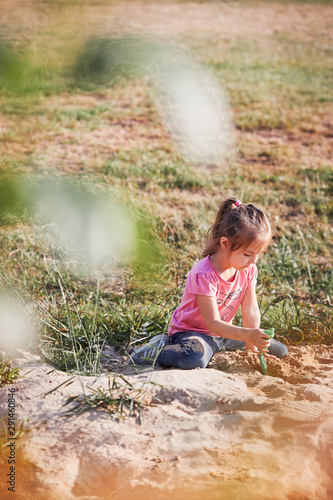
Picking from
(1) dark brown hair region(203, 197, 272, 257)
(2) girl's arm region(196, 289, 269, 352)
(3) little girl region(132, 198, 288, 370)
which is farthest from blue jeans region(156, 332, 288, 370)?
(1) dark brown hair region(203, 197, 272, 257)

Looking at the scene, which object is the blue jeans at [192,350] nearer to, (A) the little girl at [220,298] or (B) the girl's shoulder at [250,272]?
(A) the little girl at [220,298]

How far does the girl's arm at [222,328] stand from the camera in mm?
2356

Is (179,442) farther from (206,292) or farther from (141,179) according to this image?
(141,179)

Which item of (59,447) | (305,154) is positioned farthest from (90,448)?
(305,154)

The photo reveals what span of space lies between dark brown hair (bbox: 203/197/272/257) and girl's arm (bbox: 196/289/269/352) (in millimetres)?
277

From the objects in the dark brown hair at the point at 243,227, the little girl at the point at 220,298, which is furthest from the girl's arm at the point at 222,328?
the dark brown hair at the point at 243,227

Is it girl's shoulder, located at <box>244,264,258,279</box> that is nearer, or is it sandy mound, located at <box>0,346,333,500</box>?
sandy mound, located at <box>0,346,333,500</box>

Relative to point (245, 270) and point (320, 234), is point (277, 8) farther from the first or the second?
point (245, 270)

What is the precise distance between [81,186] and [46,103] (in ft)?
0.43

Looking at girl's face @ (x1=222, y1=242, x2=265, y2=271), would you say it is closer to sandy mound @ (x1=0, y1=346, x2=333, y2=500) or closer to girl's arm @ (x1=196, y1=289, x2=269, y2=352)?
girl's arm @ (x1=196, y1=289, x2=269, y2=352)

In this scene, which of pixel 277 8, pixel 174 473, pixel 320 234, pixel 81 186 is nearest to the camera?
pixel 81 186

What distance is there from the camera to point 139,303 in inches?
133

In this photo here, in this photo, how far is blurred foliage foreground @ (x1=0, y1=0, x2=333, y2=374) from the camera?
0.67 m

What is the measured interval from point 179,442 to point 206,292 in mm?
852
